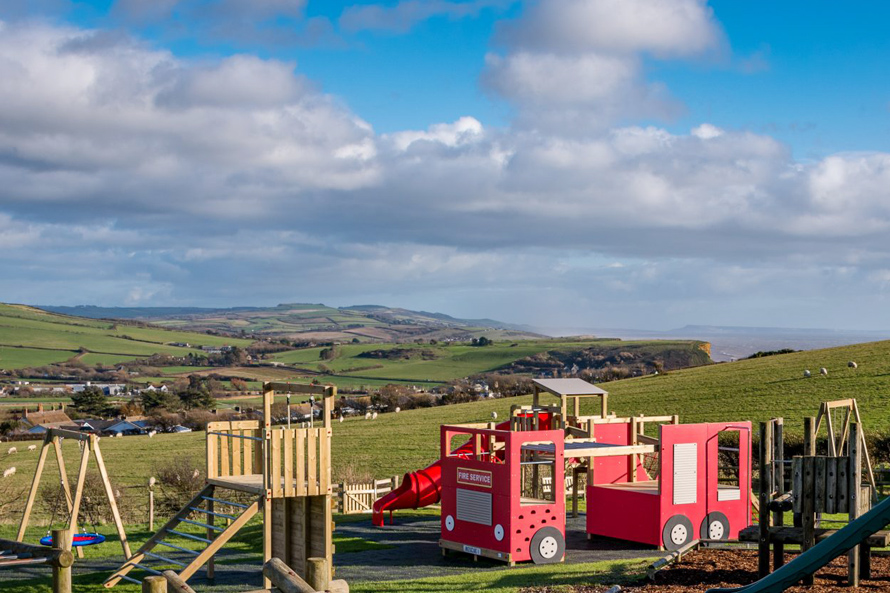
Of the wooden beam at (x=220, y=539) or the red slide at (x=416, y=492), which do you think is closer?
the wooden beam at (x=220, y=539)

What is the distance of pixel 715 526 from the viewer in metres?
20.5

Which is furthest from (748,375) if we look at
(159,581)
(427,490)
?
(159,581)

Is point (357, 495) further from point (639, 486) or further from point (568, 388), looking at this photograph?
point (639, 486)

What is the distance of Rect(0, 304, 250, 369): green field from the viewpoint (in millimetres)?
136500

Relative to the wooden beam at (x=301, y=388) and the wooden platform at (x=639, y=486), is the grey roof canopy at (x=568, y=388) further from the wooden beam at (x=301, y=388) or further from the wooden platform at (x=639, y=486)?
the wooden beam at (x=301, y=388)

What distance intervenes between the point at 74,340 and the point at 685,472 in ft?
483

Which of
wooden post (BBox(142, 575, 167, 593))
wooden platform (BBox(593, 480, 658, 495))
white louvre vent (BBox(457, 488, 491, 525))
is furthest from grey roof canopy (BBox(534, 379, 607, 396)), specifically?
wooden post (BBox(142, 575, 167, 593))

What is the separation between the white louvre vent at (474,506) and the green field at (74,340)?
121 metres

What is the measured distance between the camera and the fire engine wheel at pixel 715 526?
801 inches

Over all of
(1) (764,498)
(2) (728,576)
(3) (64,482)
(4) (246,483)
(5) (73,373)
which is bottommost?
(5) (73,373)

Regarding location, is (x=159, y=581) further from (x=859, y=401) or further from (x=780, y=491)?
(x=859, y=401)

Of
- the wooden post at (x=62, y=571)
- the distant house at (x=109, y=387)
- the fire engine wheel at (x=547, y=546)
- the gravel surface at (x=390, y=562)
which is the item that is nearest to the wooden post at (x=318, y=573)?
the wooden post at (x=62, y=571)

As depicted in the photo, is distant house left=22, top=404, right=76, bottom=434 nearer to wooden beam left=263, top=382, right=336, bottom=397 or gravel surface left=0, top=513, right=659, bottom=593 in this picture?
gravel surface left=0, top=513, right=659, bottom=593

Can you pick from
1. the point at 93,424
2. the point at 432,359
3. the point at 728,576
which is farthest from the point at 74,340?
the point at 728,576
